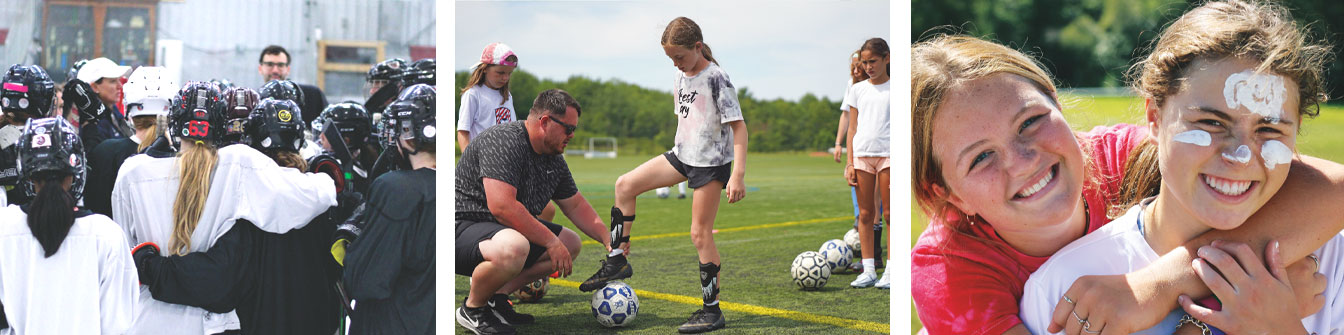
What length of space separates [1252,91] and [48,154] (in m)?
3.12

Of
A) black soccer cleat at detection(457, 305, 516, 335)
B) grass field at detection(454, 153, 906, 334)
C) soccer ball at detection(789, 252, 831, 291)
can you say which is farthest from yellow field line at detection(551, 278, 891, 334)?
black soccer cleat at detection(457, 305, 516, 335)

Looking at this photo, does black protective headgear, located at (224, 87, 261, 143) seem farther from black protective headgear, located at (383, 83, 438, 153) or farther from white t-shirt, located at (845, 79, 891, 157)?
white t-shirt, located at (845, 79, 891, 157)

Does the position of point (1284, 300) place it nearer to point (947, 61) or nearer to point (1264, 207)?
point (1264, 207)

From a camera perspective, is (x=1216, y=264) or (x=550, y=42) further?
(x=550, y=42)

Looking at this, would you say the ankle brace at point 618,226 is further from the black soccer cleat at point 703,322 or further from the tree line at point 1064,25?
the tree line at point 1064,25

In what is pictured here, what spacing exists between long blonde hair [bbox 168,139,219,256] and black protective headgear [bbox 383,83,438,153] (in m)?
0.52

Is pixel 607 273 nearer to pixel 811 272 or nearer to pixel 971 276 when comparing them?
pixel 811 272

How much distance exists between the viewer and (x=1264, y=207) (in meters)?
2.13

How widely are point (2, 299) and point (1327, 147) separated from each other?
39.0 feet

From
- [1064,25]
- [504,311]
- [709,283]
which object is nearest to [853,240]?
[709,283]

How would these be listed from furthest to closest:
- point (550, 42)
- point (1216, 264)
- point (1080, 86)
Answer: point (1080, 86) → point (550, 42) → point (1216, 264)

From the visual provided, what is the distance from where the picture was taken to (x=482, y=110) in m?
3.68

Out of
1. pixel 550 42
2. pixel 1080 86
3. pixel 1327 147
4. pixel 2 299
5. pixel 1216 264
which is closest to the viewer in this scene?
pixel 1216 264

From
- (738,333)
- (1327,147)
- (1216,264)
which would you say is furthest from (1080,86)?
(1216,264)
